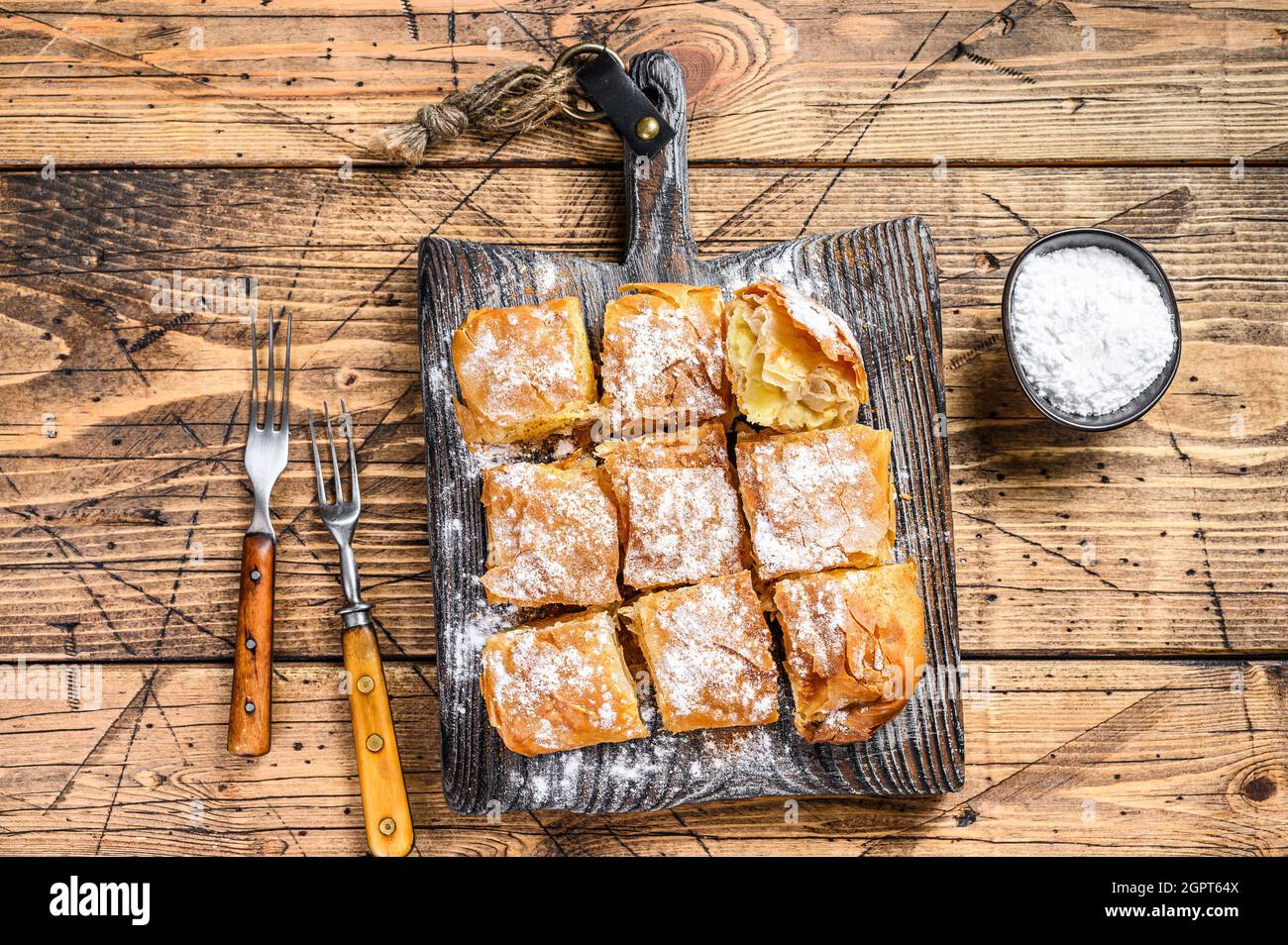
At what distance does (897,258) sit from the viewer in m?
2.48

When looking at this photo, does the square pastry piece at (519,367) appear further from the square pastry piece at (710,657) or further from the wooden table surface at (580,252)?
the square pastry piece at (710,657)

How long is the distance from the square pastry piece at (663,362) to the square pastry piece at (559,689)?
1.79 ft

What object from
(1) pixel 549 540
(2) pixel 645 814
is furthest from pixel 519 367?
(2) pixel 645 814

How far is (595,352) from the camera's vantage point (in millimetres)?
2436

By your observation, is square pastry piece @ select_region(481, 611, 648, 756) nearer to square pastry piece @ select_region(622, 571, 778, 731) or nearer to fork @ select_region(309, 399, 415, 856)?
square pastry piece @ select_region(622, 571, 778, 731)

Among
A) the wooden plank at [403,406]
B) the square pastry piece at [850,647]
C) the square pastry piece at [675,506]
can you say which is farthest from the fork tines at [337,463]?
the square pastry piece at [850,647]

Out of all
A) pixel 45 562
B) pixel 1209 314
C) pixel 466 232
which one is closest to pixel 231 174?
pixel 466 232

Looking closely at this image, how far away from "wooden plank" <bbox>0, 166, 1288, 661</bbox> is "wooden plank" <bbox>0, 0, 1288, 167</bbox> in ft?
0.29

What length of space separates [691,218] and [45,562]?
6.87 ft

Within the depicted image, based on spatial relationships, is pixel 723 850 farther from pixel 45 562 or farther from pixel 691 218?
pixel 45 562

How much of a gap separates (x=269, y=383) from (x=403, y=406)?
362 millimetres

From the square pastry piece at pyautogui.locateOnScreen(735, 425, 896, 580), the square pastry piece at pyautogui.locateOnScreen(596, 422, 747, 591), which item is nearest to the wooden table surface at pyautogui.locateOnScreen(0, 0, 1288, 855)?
the square pastry piece at pyautogui.locateOnScreen(735, 425, 896, 580)

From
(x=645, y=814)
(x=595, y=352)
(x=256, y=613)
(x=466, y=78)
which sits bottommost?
(x=645, y=814)

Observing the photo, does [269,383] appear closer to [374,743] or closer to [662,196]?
[374,743]
